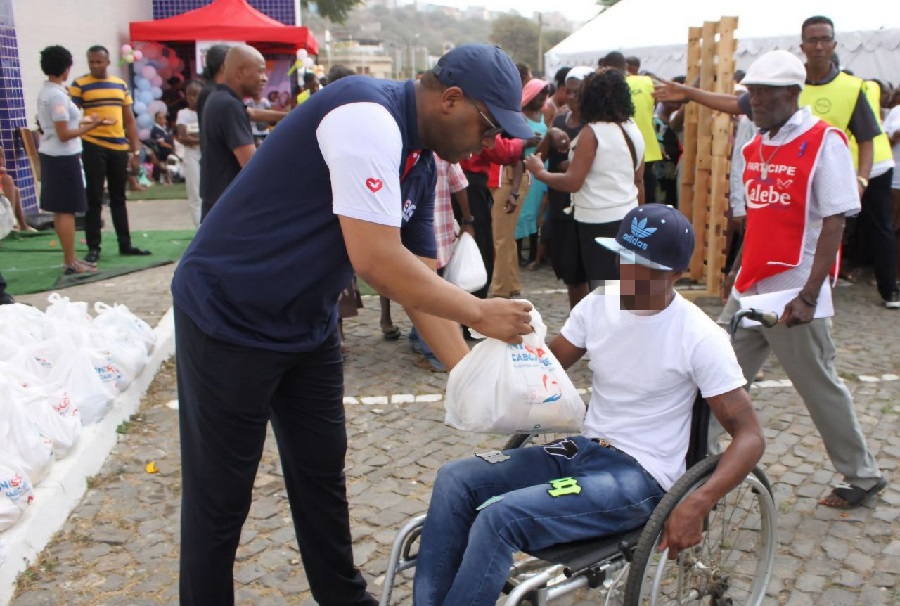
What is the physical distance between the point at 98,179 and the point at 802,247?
23.3ft

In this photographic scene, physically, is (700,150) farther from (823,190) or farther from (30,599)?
(30,599)

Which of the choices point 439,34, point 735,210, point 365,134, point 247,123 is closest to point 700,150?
point 735,210

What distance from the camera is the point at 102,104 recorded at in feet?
28.2

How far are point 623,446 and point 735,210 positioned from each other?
17.4ft

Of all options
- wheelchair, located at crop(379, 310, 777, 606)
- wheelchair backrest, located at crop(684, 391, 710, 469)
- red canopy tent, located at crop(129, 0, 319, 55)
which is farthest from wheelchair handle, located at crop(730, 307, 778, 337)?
red canopy tent, located at crop(129, 0, 319, 55)

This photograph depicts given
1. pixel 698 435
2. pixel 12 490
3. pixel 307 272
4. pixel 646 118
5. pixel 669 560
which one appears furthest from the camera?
pixel 646 118

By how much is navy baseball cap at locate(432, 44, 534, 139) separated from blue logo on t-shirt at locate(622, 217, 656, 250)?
0.57 meters

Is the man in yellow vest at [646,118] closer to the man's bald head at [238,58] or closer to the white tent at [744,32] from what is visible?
the white tent at [744,32]

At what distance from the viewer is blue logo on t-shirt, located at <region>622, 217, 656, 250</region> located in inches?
103

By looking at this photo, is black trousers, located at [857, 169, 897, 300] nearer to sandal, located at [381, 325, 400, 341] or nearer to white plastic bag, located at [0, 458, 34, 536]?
sandal, located at [381, 325, 400, 341]

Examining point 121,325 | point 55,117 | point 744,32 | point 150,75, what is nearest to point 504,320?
point 121,325

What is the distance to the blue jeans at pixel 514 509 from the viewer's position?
7.82ft

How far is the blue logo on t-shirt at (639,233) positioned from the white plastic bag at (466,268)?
6.94ft

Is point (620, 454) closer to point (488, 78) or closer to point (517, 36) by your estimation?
point (488, 78)
